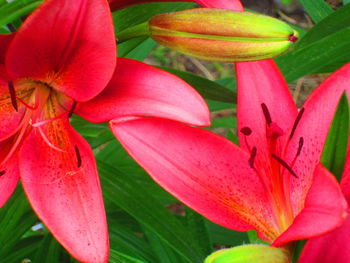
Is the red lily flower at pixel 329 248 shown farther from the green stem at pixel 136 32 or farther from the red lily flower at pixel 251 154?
the green stem at pixel 136 32

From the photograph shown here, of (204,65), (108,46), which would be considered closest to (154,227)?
(108,46)

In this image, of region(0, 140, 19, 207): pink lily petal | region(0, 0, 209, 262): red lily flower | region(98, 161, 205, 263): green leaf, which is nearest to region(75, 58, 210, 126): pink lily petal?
region(0, 0, 209, 262): red lily flower

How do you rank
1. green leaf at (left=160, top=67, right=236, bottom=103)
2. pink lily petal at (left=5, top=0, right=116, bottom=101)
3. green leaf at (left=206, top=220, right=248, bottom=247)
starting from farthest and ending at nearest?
green leaf at (left=206, top=220, right=248, bottom=247), green leaf at (left=160, top=67, right=236, bottom=103), pink lily petal at (left=5, top=0, right=116, bottom=101)

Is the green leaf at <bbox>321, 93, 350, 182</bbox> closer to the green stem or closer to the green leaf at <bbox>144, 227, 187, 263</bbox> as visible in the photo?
the green stem

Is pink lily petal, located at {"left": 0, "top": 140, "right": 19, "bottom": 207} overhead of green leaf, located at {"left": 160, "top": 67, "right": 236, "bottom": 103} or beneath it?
overhead

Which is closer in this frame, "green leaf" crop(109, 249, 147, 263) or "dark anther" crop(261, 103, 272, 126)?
"dark anther" crop(261, 103, 272, 126)

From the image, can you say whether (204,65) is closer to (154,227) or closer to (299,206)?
(154,227)

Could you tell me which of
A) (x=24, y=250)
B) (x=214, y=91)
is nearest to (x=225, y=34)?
(x=214, y=91)
